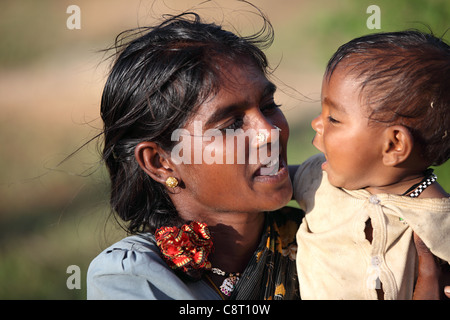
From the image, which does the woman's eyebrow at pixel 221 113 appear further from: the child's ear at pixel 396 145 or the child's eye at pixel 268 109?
the child's ear at pixel 396 145

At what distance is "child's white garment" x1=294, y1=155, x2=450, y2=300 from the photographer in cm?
193

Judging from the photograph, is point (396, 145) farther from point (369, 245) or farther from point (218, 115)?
point (218, 115)

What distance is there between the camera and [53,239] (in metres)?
5.11

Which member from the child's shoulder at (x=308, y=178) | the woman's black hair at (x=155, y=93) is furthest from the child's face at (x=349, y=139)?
the woman's black hair at (x=155, y=93)

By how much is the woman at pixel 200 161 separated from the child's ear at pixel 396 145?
0.38m

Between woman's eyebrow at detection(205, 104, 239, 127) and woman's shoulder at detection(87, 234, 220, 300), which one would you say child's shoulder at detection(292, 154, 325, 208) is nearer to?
woman's eyebrow at detection(205, 104, 239, 127)

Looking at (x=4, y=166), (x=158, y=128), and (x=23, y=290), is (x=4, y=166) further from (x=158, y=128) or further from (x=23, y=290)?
(x=158, y=128)

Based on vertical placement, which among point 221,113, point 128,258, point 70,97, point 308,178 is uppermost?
point 221,113

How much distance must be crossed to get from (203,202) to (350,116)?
660 millimetres

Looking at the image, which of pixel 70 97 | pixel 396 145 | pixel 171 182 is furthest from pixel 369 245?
pixel 70 97

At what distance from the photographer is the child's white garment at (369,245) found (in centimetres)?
193

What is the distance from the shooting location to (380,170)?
2.07 m

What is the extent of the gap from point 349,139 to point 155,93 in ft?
2.48
